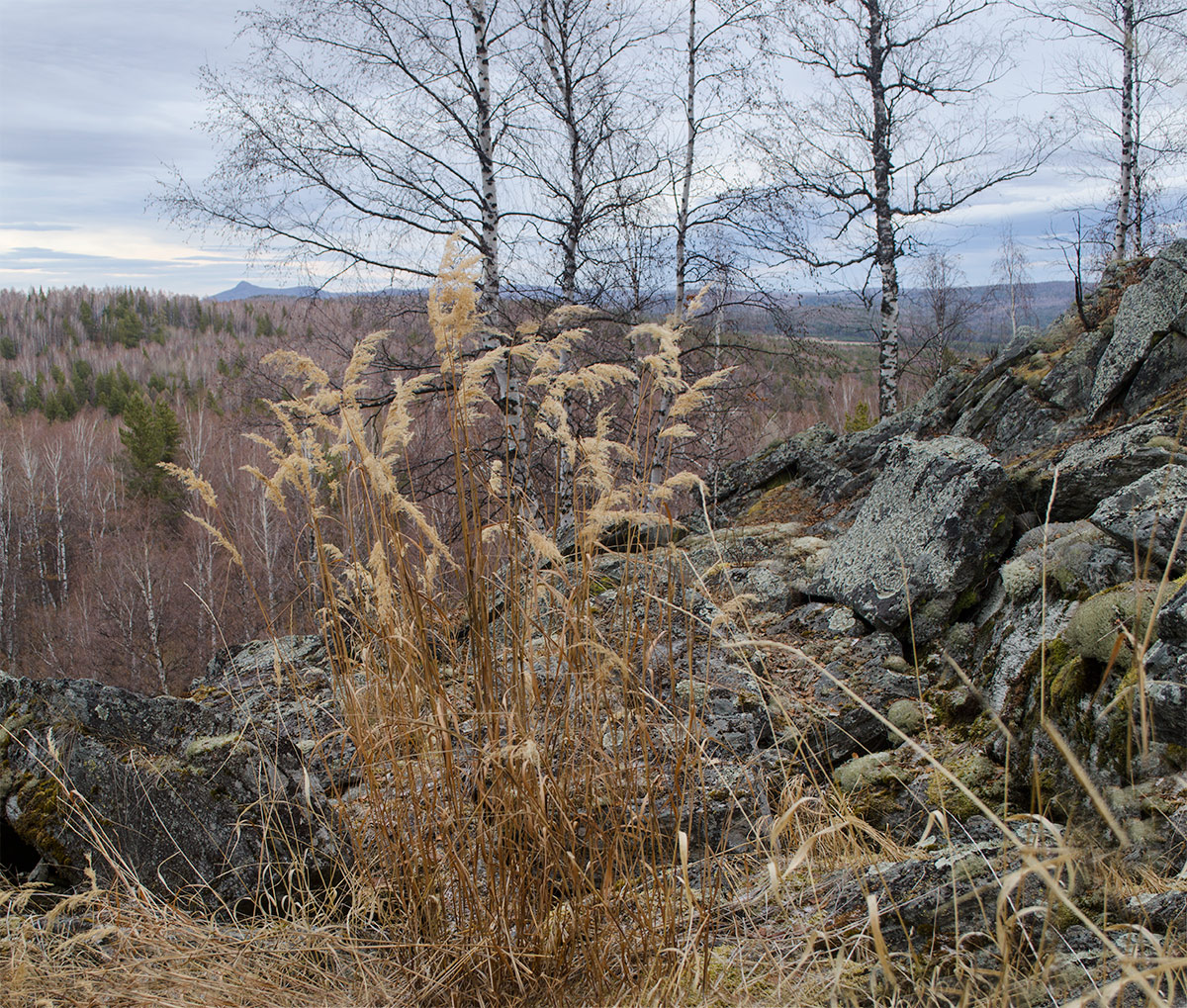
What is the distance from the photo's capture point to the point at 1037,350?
593cm

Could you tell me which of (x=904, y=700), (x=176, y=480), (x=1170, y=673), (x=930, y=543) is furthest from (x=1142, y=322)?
(x=176, y=480)

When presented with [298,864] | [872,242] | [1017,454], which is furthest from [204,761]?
[872,242]

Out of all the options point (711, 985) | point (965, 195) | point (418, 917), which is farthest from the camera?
point (965, 195)

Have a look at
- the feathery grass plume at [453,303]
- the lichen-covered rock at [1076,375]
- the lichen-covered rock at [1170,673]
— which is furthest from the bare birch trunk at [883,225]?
the feathery grass plume at [453,303]

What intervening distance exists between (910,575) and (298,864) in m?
3.06

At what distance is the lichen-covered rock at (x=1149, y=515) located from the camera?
2.79m

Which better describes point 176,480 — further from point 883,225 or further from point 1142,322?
point 1142,322

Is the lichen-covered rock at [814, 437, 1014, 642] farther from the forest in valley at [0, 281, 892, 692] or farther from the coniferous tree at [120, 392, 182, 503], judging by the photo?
the coniferous tree at [120, 392, 182, 503]

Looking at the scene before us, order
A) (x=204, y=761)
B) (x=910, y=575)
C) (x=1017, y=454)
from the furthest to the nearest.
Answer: (x=1017, y=454)
(x=910, y=575)
(x=204, y=761)

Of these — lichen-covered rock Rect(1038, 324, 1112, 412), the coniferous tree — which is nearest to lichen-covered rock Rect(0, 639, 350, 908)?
lichen-covered rock Rect(1038, 324, 1112, 412)

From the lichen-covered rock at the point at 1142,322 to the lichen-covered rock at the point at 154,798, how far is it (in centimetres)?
509

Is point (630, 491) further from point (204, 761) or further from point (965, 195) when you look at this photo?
point (965, 195)

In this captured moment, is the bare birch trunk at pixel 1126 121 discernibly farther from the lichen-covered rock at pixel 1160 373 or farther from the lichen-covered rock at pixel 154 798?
the lichen-covered rock at pixel 154 798

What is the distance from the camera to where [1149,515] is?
2.91 metres
